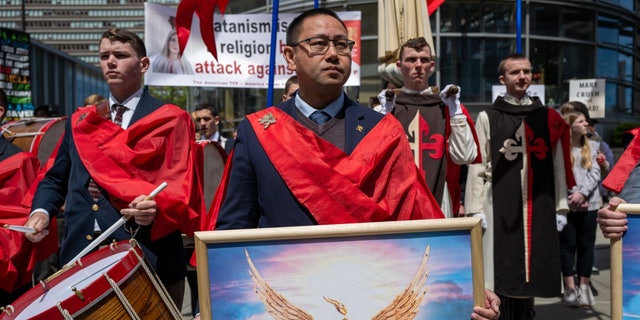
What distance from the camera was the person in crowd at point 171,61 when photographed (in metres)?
8.77

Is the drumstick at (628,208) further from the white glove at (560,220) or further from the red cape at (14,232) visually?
the red cape at (14,232)

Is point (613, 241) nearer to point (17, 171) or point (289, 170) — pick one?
point (289, 170)

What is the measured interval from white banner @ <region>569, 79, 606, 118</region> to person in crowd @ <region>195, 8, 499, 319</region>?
1383 centimetres

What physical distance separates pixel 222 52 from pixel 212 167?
3.23 m

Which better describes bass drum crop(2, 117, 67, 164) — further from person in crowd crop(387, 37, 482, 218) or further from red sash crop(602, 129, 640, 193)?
red sash crop(602, 129, 640, 193)

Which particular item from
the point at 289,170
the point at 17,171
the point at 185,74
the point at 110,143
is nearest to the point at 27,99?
the point at 185,74

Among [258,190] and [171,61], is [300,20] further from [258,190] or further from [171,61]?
[171,61]

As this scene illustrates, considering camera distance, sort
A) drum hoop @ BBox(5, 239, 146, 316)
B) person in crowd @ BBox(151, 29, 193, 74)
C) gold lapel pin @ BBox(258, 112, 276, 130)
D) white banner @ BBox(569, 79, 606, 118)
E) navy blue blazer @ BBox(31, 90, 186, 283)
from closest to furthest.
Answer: gold lapel pin @ BBox(258, 112, 276, 130) → drum hoop @ BBox(5, 239, 146, 316) → navy blue blazer @ BBox(31, 90, 186, 283) → person in crowd @ BBox(151, 29, 193, 74) → white banner @ BBox(569, 79, 606, 118)

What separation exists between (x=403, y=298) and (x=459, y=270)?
0.19 m

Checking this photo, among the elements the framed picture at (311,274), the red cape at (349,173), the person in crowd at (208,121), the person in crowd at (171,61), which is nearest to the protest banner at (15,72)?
the person in crowd at (171,61)

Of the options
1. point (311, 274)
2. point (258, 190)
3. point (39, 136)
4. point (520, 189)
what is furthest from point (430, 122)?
point (39, 136)

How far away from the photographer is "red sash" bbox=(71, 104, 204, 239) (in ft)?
11.6

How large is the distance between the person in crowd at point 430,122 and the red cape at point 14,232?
2.36m

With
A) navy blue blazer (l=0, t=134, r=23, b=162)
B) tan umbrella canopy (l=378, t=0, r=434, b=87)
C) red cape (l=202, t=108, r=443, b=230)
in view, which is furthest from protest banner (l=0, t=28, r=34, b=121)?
red cape (l=202, t=108, r=443, b=230)
